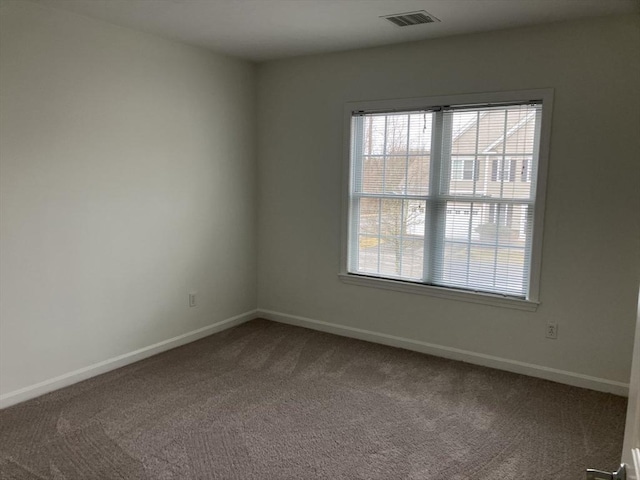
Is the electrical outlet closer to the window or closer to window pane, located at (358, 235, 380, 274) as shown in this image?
the window

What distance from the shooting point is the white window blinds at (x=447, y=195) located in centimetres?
352

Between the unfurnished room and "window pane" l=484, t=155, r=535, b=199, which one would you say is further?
"window pane" l=484, t=155, r=535, b=199

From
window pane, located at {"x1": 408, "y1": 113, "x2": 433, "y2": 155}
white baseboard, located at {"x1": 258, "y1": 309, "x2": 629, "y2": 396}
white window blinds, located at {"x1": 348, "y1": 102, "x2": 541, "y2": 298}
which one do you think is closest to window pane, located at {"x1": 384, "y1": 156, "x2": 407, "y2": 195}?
white window blinds, located at {"x1": 348, "y1": 102, "x2": 541, "y2": 298}

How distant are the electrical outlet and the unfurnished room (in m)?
0.02

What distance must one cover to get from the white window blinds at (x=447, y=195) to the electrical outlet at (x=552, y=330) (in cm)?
28

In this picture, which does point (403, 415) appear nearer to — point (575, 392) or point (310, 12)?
point (575, 392)

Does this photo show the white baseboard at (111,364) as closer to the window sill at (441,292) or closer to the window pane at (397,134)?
the window sill at (441,292)

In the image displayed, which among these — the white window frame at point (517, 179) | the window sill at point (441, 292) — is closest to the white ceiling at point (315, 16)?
the white window frame at point (517, 179)

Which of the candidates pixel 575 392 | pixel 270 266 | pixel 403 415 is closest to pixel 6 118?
pixel 270 266

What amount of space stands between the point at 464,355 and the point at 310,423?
152 cm

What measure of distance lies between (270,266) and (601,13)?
10.7 ft

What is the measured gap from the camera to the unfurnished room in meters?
2.78

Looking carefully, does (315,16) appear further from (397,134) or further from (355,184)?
(355,184)

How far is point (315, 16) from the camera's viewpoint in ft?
10.5
